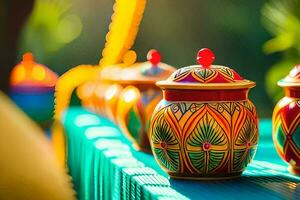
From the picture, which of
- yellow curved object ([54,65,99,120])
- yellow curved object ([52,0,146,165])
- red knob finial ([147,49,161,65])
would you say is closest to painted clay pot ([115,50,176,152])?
red knob finial ([147,49,161,65])

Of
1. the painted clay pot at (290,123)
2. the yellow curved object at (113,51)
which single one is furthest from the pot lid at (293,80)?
the yellow curved object at (113,51)

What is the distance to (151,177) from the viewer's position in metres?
1.24

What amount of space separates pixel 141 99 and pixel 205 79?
48cm

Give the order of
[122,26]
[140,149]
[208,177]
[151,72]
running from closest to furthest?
[208,177] → [140,149] → [151,72] → [122,26]

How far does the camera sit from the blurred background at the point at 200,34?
3.97 meters

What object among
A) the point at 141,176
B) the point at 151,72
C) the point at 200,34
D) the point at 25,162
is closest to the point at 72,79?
the point at 200,34

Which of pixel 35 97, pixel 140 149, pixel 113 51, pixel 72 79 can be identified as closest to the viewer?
pixel 35 97

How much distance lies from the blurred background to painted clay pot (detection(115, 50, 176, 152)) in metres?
2.14

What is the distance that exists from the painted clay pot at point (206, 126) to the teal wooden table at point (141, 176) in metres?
0.03

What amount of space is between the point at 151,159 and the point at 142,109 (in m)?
0.20

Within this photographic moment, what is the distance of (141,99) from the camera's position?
170 cm

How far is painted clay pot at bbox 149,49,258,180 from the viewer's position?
1.20 m

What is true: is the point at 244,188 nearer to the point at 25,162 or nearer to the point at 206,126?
the point at 206,126

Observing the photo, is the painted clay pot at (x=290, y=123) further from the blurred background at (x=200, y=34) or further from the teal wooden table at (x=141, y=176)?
the blurred background at (x=200, y=34)
